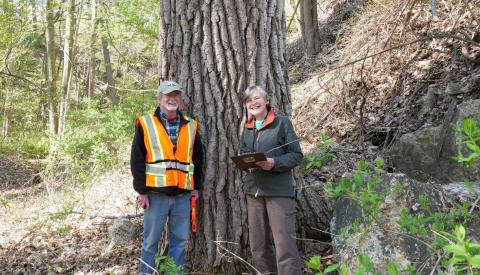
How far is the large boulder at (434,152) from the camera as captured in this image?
5180 mm

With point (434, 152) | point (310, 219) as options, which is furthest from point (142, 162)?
point (434, 152)

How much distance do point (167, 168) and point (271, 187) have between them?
0.90 meters

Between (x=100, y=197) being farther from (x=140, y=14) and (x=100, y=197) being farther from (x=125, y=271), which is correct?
(x=140, y=14)

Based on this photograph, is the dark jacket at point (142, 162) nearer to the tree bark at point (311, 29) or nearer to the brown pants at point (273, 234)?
the brown pants at point (273, 234)

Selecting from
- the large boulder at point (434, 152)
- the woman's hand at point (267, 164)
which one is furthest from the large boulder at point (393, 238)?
the large boulder at point (434, 152)

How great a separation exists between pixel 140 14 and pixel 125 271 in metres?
6.96

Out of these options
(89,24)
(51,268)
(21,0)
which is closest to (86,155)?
(21,0)

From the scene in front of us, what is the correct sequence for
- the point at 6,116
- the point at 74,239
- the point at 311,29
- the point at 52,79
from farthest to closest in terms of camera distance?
the point at 6,116, the point at 52,79, the point at 311,29, the point at 74,239

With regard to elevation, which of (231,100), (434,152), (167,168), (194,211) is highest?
(231,100)

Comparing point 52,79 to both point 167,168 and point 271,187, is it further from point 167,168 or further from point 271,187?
point 271,187

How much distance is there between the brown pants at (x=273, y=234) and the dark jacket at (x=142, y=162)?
0.55 meters

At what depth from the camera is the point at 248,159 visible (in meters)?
3.61

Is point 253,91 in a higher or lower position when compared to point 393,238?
higher

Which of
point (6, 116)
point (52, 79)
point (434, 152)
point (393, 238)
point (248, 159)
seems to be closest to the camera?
point (393, 238)
